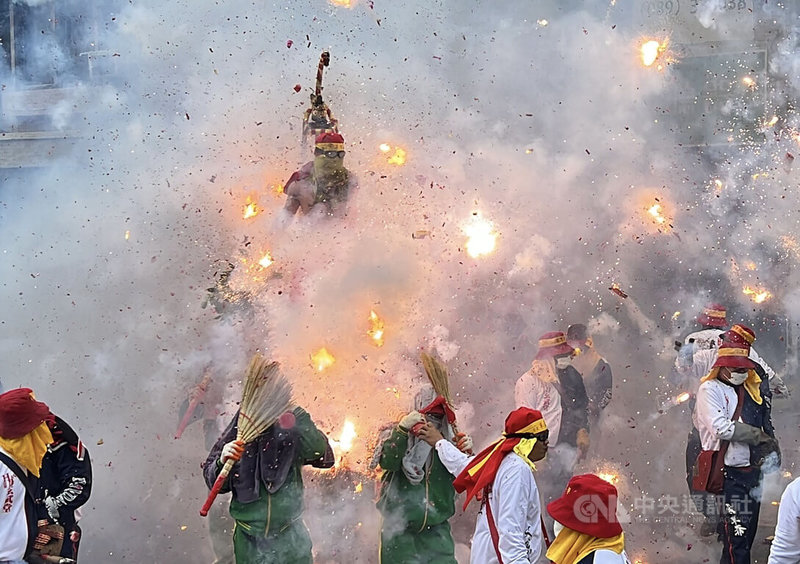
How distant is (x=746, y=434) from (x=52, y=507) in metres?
4.01

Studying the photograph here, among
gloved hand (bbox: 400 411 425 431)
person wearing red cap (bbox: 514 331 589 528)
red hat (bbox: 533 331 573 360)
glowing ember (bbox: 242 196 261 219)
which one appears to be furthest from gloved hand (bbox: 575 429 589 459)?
glowing ember (bbox: 242 196 261 219)

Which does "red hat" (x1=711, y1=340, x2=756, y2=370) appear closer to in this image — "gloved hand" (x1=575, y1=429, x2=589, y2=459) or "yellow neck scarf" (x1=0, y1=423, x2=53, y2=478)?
"gloved hand" (x1=575, y1=429, x2=589, y2=459)

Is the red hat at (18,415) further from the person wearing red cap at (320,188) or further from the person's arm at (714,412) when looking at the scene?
the person's arm at (714,412)

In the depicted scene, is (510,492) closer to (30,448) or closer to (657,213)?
(30,448)

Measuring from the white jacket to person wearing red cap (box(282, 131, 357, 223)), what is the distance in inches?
135

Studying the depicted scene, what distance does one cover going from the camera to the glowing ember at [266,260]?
697cm

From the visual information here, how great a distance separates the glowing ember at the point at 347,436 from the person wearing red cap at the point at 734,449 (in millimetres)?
2280

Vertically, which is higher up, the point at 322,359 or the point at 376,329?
the point at 376,329

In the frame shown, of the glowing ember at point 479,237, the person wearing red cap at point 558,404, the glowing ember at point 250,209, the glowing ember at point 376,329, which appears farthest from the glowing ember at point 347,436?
the glowing ember at point 250,209

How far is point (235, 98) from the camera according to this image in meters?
7.64

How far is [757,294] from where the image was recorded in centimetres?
848

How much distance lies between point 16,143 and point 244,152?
3129 mm

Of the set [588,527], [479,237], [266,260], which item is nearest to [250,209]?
[266,260]

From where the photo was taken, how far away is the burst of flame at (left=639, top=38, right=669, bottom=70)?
8219mm
